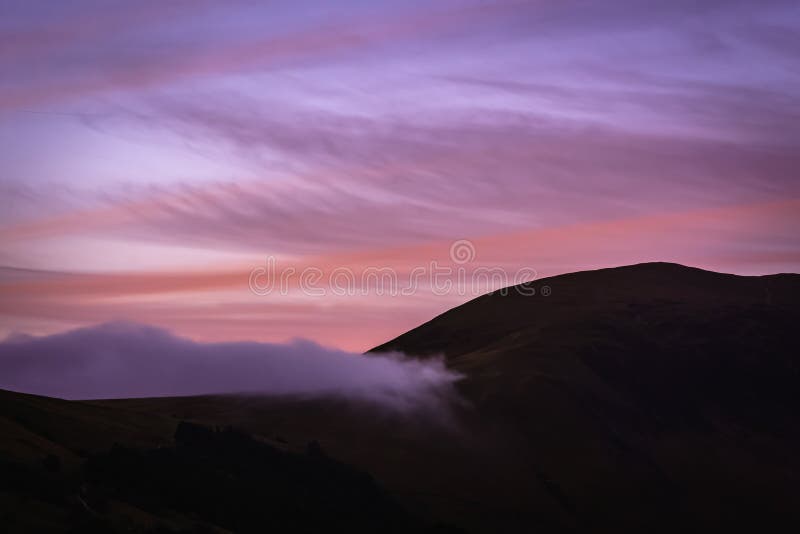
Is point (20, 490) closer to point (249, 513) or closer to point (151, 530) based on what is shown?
point (151, 530)

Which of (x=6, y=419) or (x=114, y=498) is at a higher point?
(x=6, y=419)

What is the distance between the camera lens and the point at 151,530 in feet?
479

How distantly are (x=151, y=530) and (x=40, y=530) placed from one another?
17486 mm

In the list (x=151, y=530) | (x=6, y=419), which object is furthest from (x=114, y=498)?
(x=6, y=419)

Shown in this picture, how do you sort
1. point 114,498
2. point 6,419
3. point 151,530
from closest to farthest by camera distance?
1. point 151,530
2. point 114,498
3. point 6,419

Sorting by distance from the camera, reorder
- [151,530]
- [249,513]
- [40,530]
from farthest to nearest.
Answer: [249,513], [151,530], [40,530]

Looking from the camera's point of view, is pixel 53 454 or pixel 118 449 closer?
pixel 53 454

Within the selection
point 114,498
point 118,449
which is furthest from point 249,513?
point 114,498

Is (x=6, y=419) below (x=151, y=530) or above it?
above

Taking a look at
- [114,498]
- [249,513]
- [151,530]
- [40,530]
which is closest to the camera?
[40,530]

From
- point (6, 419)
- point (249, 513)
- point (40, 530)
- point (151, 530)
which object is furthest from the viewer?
point (249, 513)

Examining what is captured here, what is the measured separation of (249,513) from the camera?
19325 centimetres

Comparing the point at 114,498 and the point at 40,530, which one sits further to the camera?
the point at 114,498

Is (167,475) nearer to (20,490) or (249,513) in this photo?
(249,513)
